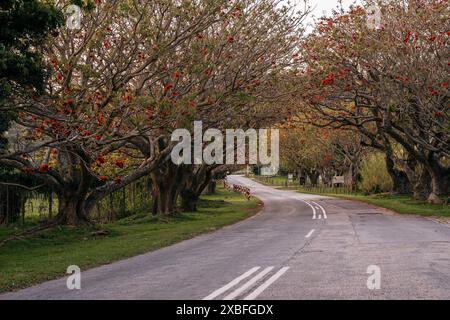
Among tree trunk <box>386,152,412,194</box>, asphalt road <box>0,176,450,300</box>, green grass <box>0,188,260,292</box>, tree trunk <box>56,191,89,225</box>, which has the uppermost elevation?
tree trunk <box>386,152,412,194</box>

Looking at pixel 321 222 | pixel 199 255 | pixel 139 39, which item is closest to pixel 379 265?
pixel 199 255

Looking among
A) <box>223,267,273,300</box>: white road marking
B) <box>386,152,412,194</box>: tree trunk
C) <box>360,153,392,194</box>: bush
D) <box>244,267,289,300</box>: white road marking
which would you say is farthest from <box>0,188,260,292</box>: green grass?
<box>360,153,392,194</box>: bush

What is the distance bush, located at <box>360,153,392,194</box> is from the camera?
178ft

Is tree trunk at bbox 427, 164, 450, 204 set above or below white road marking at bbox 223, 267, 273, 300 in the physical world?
above

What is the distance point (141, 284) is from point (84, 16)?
9.60m

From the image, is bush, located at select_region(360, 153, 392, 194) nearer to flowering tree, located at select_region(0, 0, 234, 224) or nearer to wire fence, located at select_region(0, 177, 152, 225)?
wire fence, located at select_region(0, 177, 152, 225)

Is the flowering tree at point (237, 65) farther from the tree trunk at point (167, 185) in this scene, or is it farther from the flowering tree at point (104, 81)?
the tree trunk at point (167, 185)

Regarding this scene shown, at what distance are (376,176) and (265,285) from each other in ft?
156

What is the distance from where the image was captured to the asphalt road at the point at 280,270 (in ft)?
28.3

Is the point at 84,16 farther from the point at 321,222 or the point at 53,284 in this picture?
the point at 321,222

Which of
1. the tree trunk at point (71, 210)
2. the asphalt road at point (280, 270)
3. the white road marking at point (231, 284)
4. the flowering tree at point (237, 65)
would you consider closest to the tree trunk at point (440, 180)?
the flowering tree at point (237, 65)

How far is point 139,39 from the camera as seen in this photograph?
645 inches

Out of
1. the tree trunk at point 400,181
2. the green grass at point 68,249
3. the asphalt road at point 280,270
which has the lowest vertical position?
the green grass at point 68,249

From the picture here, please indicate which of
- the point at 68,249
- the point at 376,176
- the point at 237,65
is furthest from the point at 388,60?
the point at 376,176
